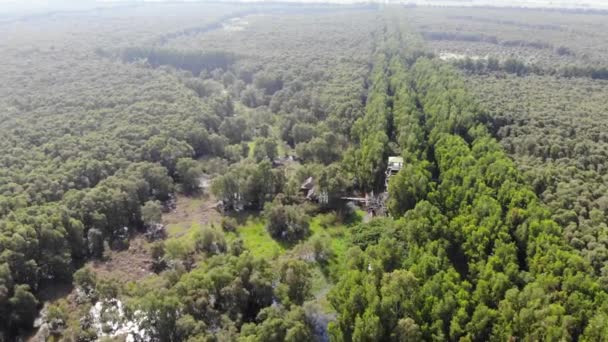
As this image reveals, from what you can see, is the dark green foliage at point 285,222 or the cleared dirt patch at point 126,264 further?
the dark green foliage at point 285,222

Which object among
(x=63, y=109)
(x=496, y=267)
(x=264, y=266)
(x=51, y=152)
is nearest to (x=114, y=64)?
(x=63, y=109)

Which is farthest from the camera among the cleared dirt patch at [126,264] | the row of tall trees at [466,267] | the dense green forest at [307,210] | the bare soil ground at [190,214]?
the bare soil ground at [190,214]

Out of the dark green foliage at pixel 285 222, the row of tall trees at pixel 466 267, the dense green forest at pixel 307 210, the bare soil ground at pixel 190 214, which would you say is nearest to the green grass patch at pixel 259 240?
the dense green forest at pixel 307 210

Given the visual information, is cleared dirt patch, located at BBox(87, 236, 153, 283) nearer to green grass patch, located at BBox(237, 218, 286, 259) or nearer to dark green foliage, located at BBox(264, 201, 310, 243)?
green grass patch, located at BBox(237, 218, 286, 259)

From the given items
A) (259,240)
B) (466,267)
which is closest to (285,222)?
(259,240)

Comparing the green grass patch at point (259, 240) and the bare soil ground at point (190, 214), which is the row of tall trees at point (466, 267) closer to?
the green grass patch at point (259, 240)

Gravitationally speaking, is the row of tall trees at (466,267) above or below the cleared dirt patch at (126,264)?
above

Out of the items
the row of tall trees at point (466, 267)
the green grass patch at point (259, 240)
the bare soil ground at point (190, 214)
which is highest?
the row of tall trees at point (466, 267)

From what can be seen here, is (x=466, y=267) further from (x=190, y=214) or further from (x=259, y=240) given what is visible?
(x=190, y=214)
